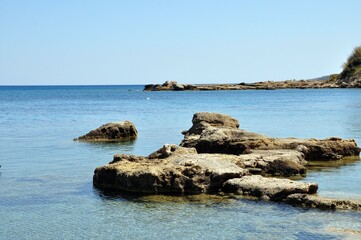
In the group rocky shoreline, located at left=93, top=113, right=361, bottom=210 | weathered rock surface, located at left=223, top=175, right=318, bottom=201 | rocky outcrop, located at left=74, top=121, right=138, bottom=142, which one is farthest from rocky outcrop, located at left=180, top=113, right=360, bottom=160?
rocky outcrop, located at left=74, top=121, right=138, bottom=142

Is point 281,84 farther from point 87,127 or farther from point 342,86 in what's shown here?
point 87,127

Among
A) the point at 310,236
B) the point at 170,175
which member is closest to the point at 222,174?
the point at 170,175

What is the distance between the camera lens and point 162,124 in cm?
4556

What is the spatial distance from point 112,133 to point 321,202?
20.4 metres

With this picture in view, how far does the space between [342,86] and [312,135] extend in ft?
331

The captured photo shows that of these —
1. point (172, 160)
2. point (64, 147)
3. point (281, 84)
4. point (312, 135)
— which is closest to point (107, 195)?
point (172, 160)

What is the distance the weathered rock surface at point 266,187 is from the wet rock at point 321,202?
363mm

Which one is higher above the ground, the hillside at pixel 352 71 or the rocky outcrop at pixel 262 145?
the hillside at pixel 352 71

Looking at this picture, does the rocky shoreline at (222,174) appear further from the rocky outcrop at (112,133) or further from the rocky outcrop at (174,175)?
the rocky outcrop at (112,133)

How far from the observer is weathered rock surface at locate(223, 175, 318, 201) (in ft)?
54.4

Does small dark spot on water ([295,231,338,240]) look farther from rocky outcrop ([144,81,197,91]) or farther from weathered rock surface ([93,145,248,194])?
rocky outcrop ([144,81,197,91])

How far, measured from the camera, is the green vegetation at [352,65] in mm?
129125

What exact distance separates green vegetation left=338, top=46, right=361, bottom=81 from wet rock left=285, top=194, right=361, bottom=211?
117513 millimetres

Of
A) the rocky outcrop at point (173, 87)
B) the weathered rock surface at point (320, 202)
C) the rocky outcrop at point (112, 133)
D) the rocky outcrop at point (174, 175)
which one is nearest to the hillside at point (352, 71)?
the rocky outcrop at point (173, 87)
